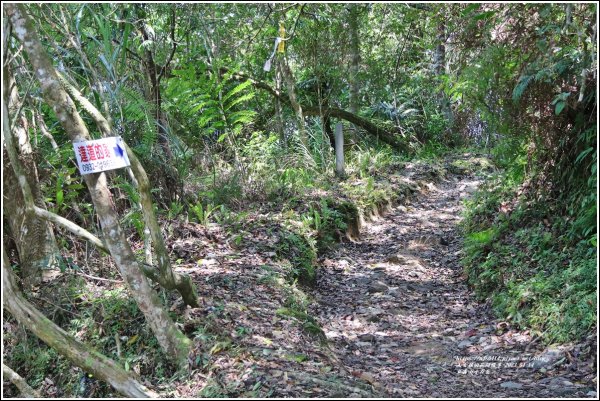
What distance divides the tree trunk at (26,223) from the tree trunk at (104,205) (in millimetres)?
1377

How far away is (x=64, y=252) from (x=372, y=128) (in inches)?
380

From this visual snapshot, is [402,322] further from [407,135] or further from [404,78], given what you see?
[404,78]

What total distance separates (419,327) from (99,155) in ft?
11.9

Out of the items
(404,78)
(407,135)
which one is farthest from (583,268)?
(404,78)

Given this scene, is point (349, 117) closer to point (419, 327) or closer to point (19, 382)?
point (419, 327)

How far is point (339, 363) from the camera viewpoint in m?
4.53

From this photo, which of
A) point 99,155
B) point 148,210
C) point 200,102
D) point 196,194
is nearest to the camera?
point 99,155

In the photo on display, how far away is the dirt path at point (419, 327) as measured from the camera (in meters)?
4.30

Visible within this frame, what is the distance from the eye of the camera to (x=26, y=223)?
4812 millimetres

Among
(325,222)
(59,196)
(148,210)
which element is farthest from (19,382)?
(325,222)

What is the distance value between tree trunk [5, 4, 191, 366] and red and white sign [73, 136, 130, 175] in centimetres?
9

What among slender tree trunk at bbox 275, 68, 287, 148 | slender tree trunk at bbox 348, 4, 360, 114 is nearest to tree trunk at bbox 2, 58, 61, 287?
slender tree trunk at bbox 275, 68, 287, 148

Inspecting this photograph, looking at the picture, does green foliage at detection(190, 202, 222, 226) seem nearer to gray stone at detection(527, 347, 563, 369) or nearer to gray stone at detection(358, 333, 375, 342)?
gray stone at detection(358, 333, 375, 342)

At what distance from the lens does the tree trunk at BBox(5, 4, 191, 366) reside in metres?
3.40
